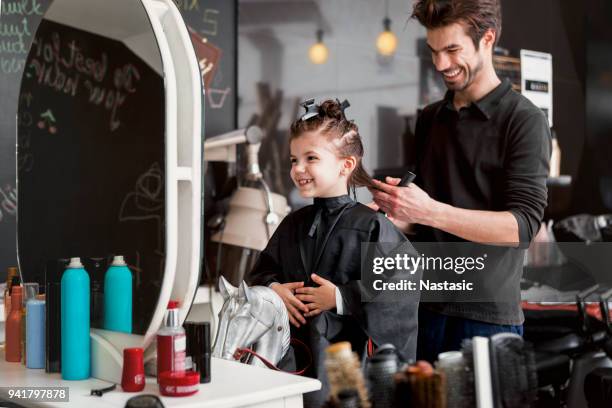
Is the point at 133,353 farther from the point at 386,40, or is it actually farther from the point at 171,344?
the point at 386,40

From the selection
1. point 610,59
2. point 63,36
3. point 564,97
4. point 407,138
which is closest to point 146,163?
point 63,36

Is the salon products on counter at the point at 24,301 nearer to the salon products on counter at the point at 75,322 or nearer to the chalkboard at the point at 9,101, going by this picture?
the salon products on counter at the point at 75,322

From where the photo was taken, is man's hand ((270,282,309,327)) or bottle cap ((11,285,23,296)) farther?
bottle cap ((11,285,23,296))

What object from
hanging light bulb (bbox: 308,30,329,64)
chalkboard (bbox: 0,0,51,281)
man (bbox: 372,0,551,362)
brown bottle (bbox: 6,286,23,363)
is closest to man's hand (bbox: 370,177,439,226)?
man (bbox: 372,0,551,362)

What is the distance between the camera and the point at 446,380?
1.29 meters

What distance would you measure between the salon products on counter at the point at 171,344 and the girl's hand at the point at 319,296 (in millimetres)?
369

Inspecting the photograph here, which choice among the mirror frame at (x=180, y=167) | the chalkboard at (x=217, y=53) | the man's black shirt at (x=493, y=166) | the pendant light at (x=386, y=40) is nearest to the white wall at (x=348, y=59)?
the pendant light at (x=386, y=40)

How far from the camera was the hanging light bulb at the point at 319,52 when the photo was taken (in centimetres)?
211

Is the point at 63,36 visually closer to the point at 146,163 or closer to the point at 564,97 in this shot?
the point at 146,163

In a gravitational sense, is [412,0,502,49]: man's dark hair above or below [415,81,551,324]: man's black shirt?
above

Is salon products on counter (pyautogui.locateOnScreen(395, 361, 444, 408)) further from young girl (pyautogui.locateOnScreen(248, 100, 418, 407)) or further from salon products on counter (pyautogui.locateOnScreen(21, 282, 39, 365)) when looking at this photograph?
salon products on counter (pyautogui.locateOnScreen(21, 282, 39, 365))

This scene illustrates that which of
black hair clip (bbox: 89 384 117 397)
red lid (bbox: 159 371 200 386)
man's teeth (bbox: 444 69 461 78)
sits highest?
man's teeth (bbox: 444 69 461 78)

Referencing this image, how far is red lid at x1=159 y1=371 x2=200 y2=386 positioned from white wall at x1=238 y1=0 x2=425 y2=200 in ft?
1.91

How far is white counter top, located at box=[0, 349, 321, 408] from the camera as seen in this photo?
53.7 inches
